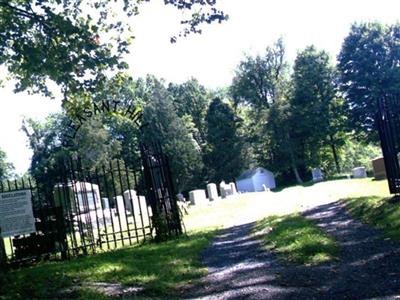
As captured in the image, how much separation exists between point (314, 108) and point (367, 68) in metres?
7.67

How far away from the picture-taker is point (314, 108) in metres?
55.4

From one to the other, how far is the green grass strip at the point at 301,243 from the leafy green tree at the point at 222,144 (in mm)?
48703

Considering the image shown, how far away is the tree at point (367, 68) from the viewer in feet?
162

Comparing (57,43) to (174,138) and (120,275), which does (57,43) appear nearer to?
(120,275)

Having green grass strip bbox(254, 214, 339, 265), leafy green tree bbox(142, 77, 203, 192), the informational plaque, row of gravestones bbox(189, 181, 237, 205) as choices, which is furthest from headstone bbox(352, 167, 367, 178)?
the informational plaque

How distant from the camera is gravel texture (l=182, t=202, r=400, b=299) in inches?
228

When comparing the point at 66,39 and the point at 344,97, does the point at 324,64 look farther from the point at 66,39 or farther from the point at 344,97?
the point at 66,39

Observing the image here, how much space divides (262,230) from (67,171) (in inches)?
220

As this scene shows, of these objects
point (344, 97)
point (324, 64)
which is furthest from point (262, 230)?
point (324, 64)

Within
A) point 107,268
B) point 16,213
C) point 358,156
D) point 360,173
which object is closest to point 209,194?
point 360,173

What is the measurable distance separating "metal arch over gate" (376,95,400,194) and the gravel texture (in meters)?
2.69

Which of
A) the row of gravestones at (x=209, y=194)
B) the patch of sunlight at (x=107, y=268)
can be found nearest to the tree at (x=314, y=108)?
the row of gravestones at (x=209, y=194)

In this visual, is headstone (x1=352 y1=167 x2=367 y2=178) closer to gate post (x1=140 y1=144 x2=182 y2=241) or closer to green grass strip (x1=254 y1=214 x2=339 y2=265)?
gate post (x1=140 y1=144 x2=182 y2=241)

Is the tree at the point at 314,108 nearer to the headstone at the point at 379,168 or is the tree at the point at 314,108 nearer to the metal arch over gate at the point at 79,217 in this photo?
the headstone at the point at 379,168
